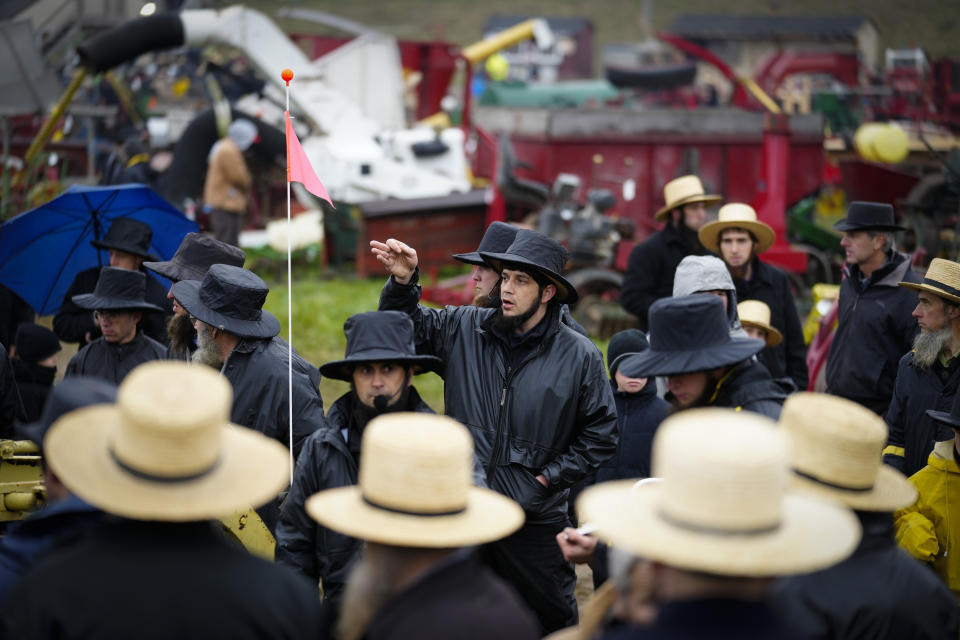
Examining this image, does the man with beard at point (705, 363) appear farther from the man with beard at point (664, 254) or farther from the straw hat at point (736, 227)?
the man with beard at point (664, 254)

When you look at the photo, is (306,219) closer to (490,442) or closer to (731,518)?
(490,442)

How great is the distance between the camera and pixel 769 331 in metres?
6.14

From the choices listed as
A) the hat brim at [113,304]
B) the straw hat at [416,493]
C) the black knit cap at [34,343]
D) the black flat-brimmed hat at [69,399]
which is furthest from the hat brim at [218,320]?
the straw hat at [416,493]

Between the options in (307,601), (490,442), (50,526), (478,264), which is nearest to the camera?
(307,601)

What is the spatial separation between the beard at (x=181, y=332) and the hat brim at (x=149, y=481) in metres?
2.93

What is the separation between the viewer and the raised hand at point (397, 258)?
4758 millimetres

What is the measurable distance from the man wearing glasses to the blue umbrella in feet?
4.09

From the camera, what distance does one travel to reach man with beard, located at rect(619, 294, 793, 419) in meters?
3.79

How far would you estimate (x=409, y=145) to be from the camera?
53.4 feet

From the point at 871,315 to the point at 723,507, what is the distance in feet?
15.0

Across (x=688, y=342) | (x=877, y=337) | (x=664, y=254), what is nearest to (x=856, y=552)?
(x=688, y=342)

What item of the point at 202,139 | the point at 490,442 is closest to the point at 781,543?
the point at 490,442

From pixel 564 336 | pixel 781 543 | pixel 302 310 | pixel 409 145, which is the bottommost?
pixel 302 310

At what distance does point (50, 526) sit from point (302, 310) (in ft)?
32.5
